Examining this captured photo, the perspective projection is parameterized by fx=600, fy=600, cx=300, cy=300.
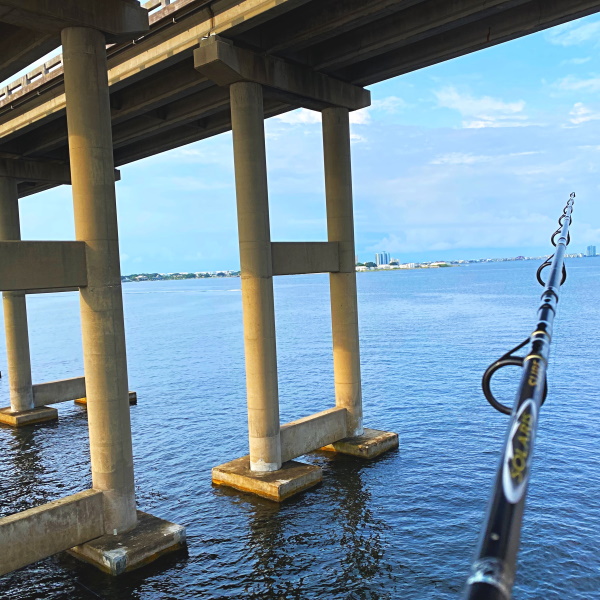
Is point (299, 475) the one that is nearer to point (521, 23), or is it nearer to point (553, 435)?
point (553, 435)

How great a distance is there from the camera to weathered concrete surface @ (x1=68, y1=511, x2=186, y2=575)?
15.5 meters

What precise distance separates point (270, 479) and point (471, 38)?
1643cm

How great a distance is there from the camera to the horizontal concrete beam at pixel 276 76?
18.8 m

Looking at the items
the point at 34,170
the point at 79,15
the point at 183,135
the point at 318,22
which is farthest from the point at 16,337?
the point at 318,22

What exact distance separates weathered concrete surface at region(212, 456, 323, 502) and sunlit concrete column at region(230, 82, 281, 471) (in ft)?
1.56

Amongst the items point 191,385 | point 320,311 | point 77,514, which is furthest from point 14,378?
point 320,311

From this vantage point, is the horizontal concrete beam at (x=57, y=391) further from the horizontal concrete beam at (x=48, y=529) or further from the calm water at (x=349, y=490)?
the horizontal concrete beam at (x=48, y=529)

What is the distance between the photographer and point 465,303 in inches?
4045

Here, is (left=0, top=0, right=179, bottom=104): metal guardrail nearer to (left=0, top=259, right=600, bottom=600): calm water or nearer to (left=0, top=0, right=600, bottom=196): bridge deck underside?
(left=0, top=0, right=600, bottom=196): bridge deck underside

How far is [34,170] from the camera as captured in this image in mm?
32219

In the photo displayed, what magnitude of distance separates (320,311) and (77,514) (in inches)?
3658

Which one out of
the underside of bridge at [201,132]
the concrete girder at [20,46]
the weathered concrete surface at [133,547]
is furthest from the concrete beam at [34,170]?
the weathered concrete surface at [133,547]

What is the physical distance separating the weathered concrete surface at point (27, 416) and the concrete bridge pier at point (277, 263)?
1535 cm

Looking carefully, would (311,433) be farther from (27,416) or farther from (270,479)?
(27,416)
